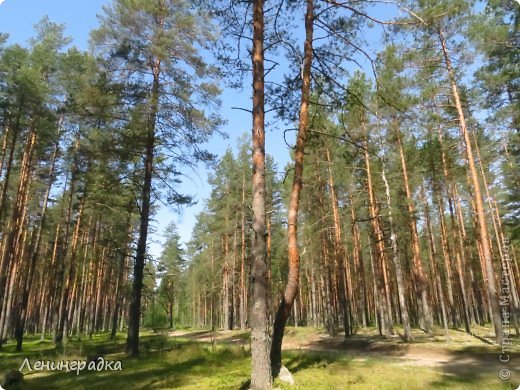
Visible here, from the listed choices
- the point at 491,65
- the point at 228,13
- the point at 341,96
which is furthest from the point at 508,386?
the point at 491,65

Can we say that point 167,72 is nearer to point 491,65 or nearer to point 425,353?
point 491,65

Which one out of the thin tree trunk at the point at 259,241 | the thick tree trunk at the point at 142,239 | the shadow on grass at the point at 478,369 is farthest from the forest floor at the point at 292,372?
the thick tree trunk at the point at 142,239

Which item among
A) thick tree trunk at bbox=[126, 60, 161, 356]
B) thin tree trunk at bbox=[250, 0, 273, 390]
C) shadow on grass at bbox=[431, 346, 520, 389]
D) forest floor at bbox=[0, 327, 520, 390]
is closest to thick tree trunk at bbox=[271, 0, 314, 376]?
thin tree trunk at bbox=[250, 0, 273, 390]

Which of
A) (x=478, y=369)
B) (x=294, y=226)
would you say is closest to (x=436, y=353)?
(x=478, y=369)

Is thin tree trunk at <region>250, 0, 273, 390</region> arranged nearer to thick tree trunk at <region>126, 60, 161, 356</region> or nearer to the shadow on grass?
the shadow on grass

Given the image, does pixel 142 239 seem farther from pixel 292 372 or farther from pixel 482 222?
pixel 482 222

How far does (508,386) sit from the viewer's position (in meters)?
7.36

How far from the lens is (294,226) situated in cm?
841

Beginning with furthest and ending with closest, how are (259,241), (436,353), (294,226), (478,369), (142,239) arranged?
(436,353), (142,239), (478,369), (294,226), (259,241)

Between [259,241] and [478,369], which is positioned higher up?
[259,241]

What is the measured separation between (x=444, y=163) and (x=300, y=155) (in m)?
17.3

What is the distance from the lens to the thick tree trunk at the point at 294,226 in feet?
26.6

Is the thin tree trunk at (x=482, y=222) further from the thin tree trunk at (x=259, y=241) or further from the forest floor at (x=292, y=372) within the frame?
the thin tree trunk at (x=259, y=241)

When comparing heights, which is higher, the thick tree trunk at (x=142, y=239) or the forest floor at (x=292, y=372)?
the thick tree trunk at (x=142, y=239)
